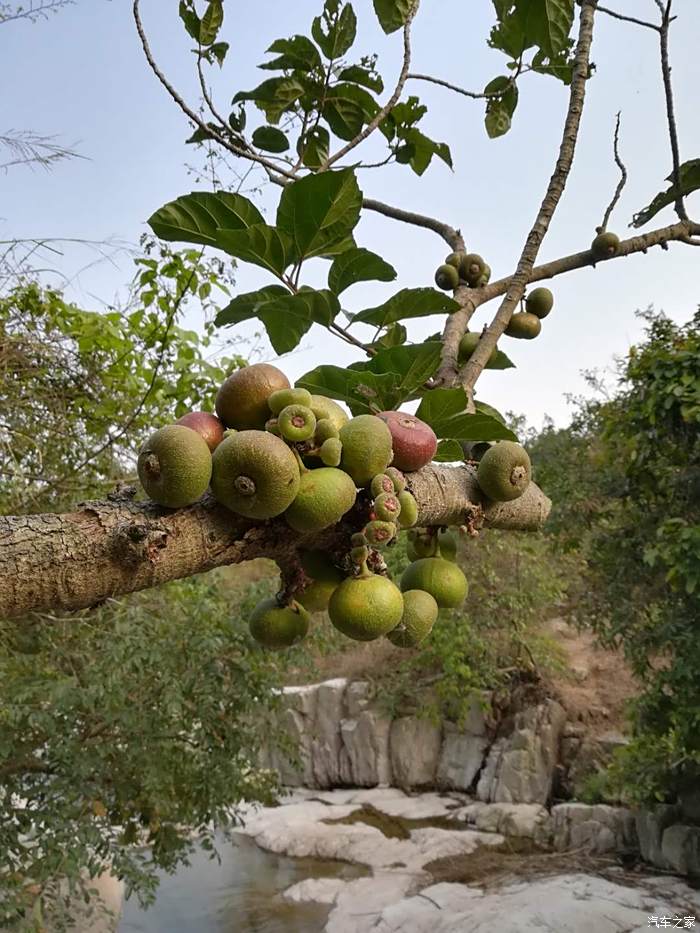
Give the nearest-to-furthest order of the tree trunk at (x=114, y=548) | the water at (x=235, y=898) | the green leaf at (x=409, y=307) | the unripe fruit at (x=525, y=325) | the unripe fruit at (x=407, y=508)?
the tree trunk at (x=114, y=548) → the unripe fruit at (x=407, y=508) → the green leaf at (x=409, y=307) → the unripe fruit at (x=525, y=325) → the water at (x=235, y=898)

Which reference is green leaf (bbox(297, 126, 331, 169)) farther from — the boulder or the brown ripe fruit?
the boulder

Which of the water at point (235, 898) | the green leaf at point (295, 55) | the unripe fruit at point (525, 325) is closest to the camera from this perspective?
the unripe fruit at point (525, 325)

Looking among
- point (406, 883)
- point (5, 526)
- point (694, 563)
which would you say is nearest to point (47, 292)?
point (5, 526)

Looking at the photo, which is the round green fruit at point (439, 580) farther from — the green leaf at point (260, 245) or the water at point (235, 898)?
the water at point (235, 898)

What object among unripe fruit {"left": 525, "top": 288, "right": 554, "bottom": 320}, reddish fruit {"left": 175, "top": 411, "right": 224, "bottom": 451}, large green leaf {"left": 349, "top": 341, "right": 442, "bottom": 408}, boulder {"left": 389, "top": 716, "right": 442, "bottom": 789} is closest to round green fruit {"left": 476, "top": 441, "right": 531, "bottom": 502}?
large green leaf {"left": 349, "top": 341, "right": 442, "bottom": 408}

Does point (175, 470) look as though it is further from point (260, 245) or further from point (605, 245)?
point (605, 245)

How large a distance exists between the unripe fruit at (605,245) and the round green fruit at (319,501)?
2.44 feet

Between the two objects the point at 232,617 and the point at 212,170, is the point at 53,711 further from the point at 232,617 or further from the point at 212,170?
the point at 212,170

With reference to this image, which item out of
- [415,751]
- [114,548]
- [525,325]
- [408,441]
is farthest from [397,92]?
[415,751]

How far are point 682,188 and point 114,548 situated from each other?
4.16ft

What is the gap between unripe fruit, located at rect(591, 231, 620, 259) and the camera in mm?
1164

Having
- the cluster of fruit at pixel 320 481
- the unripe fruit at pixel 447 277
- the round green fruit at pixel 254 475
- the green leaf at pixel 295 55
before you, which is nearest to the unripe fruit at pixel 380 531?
the cluster of fruit at pixel 320 481

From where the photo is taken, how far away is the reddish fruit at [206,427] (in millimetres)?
723

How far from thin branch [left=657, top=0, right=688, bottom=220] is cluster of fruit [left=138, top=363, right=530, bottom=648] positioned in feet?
2.31
